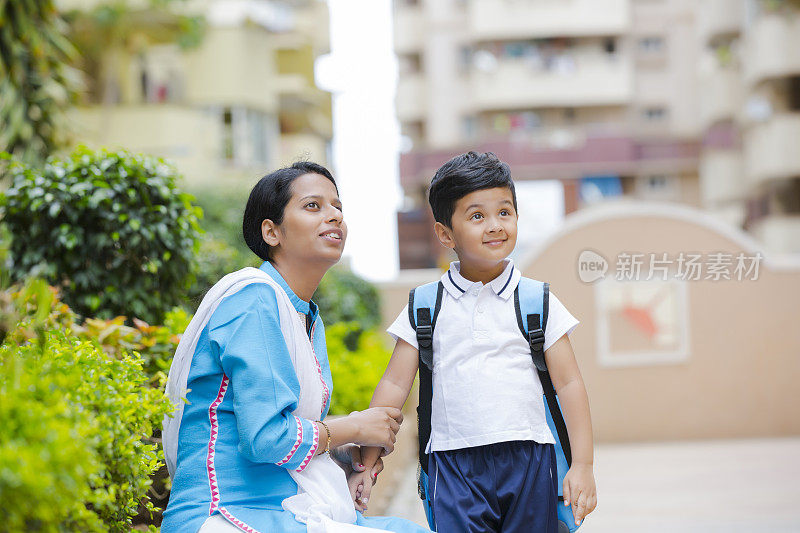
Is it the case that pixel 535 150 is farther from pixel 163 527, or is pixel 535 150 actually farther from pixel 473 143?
pixel 163 527

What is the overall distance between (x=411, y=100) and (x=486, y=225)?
75.7 ft

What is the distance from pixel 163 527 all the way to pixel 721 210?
21725 mm

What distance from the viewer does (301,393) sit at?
2.46m

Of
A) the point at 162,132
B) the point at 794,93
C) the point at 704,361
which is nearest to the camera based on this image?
the point at 704,361

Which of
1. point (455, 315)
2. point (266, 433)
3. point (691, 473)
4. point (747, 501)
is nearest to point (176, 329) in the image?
point (455, 315)

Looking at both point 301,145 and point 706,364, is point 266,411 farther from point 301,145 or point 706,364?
point 301,145

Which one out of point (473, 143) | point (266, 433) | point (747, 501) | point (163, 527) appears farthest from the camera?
point (473, 143)

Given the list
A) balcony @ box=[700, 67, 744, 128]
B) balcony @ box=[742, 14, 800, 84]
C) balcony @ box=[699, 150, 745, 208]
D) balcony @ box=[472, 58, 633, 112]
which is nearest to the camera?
balcony @ box=[742, 14, 800, 84]

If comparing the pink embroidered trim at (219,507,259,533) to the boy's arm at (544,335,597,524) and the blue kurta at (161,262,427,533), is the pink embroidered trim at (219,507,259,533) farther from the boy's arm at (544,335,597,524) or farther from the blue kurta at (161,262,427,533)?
the boy's arm at (544,335,597,524)

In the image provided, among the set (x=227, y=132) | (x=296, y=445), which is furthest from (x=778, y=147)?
(x=296, y=445)

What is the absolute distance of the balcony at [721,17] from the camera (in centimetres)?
2092

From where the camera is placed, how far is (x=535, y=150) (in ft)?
75.9

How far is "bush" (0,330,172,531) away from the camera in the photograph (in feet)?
5.63

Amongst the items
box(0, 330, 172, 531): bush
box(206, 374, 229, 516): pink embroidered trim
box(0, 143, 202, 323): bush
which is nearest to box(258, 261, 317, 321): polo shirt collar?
box(206, 374, 229, 516): pink embroidered trim
